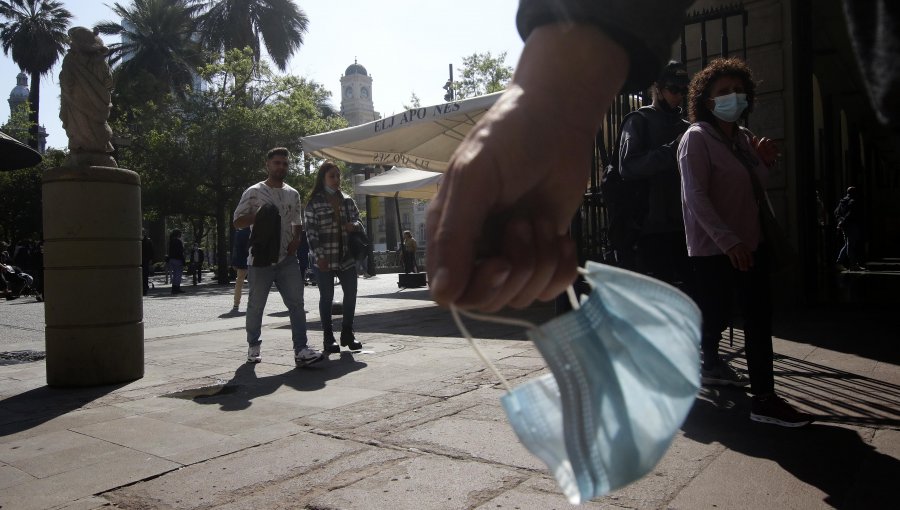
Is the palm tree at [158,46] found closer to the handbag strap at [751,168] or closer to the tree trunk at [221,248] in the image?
the tree trunk at [221,248]

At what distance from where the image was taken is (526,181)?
913 mm

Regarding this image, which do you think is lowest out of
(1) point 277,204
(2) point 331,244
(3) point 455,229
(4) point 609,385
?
(4) point 609,385

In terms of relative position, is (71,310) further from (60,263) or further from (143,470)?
(143,470)

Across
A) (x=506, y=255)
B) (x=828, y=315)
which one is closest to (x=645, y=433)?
(x=506, y=255)

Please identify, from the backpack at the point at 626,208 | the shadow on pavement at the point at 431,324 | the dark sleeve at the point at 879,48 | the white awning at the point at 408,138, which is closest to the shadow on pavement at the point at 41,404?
the shadow on pavement at the point at 431,324

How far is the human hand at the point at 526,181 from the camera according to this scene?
0.83 m

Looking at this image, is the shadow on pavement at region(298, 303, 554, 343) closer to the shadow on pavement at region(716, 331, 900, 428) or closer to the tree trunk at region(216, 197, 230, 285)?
the shadow on pavement at region(716, 331, 900, 428)

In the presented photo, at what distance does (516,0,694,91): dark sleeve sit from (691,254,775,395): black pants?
8.38 ft

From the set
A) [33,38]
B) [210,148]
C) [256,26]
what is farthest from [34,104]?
[210,148]

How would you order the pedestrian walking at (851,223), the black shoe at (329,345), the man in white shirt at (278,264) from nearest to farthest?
the man in white shirt at (278,264), the black shoe at (329,345), the pedestrian walking at (851,223)

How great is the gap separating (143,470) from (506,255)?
2740 mm

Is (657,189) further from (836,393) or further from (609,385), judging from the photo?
(609,385)

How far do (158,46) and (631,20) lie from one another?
38.9 m

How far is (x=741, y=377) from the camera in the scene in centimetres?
425
